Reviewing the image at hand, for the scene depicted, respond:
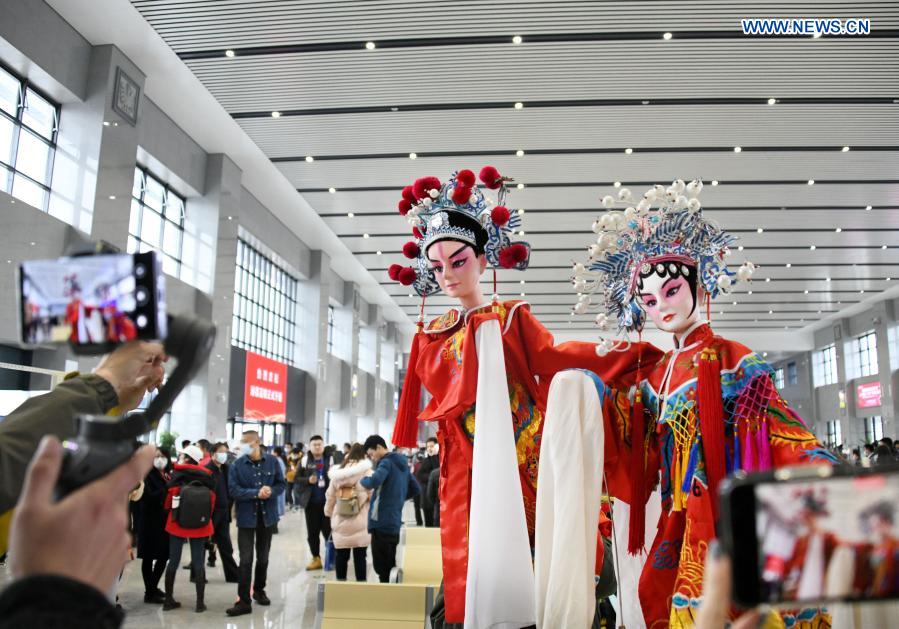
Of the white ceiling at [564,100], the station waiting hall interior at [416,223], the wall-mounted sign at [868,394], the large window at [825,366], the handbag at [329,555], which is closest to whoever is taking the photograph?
the station waiting hall interior at [416,223]

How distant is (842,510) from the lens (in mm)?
592

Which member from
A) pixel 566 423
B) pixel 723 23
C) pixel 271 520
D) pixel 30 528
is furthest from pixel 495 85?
pixel 30 528

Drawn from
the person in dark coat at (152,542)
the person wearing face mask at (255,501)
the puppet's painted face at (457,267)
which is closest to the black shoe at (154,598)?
the person in dark coat at (152,542)

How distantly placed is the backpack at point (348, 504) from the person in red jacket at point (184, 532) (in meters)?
1.11

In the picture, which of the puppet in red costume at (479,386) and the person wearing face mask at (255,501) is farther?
the person wearing face mask at (255,501)

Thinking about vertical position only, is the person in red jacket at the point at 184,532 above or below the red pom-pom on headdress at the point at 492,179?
below

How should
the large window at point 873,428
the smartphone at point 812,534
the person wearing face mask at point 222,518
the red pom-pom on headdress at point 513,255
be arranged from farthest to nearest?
the large window at point 873,428 → the person wearing face mask at point 222,518 → the red pom-pom on headdress at point 513,255 → the smartphone at point 812,534

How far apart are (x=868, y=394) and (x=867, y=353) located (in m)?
1.54

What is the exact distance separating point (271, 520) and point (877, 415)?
917 inches

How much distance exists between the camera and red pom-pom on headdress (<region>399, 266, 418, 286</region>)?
3.34 m

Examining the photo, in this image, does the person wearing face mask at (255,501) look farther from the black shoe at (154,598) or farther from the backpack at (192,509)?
the black shoe at (154,598)

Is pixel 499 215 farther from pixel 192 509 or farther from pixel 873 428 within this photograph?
pixel 873 428

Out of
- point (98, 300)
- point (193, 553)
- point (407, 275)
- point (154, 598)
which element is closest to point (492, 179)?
point (407, 275)

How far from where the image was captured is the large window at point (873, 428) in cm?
2412
